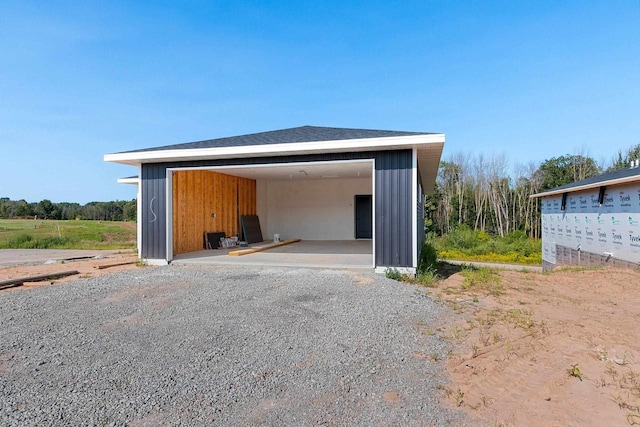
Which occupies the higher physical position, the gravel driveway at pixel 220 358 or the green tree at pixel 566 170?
the green tree at pixel 566 170

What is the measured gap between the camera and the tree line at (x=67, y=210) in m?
36.8

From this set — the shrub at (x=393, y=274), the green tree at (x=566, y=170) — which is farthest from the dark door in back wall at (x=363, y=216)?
the green tree at (x=566, y=170)

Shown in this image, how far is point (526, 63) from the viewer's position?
459 inches

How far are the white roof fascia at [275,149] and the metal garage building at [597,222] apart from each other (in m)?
5.45

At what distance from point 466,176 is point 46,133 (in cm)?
2140

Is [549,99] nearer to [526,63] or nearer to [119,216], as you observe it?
[526,63]

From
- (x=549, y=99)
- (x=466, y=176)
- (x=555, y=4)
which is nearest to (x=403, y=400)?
(x=555, y=4)

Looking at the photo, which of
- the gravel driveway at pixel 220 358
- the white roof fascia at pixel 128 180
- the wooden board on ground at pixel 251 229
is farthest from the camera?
the wooden board on ground at pixel 251 229

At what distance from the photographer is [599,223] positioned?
32.7 feet

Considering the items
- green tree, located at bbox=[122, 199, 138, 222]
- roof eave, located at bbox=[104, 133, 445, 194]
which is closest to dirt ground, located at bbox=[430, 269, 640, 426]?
roof eave, located at bbox=[104, 133, 445, 194]

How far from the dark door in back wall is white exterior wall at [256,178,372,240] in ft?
0.74

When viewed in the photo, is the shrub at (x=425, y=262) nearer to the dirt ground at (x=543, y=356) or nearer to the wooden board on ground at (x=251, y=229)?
the dirt ground at (x=543, y=356)

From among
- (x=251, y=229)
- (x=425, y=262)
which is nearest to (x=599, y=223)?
(x=425, y=262)

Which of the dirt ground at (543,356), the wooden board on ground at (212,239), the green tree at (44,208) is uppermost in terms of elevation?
the green tree at (44,208)
